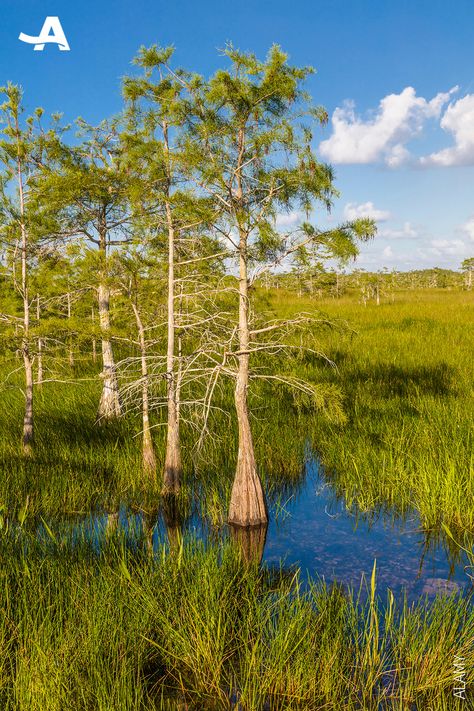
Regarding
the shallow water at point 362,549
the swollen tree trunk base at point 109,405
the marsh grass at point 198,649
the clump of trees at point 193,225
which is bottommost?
the shallow water at point 362,549

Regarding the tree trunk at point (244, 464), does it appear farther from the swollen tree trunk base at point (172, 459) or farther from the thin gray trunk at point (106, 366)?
the thin gray trunk at point (106, 366)

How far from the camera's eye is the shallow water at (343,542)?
695 centimetres

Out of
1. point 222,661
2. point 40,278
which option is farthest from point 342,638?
point 40,278

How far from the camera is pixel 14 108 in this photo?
37.6 ft

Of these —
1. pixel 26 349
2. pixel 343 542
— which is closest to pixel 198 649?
pixel 343 542

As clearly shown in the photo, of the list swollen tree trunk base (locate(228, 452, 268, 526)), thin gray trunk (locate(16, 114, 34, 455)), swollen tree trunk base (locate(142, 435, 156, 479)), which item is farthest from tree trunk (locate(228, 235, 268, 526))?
thin gray trunk (locate(16, 114, 34, 455))

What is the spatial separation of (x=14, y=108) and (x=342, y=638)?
12.2 metres

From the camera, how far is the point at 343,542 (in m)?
8.23

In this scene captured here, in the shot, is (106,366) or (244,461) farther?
(106,366)

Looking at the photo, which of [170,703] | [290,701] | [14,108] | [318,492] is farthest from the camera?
[14,108]

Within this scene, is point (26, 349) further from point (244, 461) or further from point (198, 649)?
point (198, 649)

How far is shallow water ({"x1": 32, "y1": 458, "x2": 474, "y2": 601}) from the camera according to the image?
6.95 m

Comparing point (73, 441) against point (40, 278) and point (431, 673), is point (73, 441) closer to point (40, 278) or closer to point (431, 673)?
point (40, 278)

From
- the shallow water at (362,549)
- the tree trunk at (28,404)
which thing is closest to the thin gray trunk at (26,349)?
the tree trunk at (28,404)
